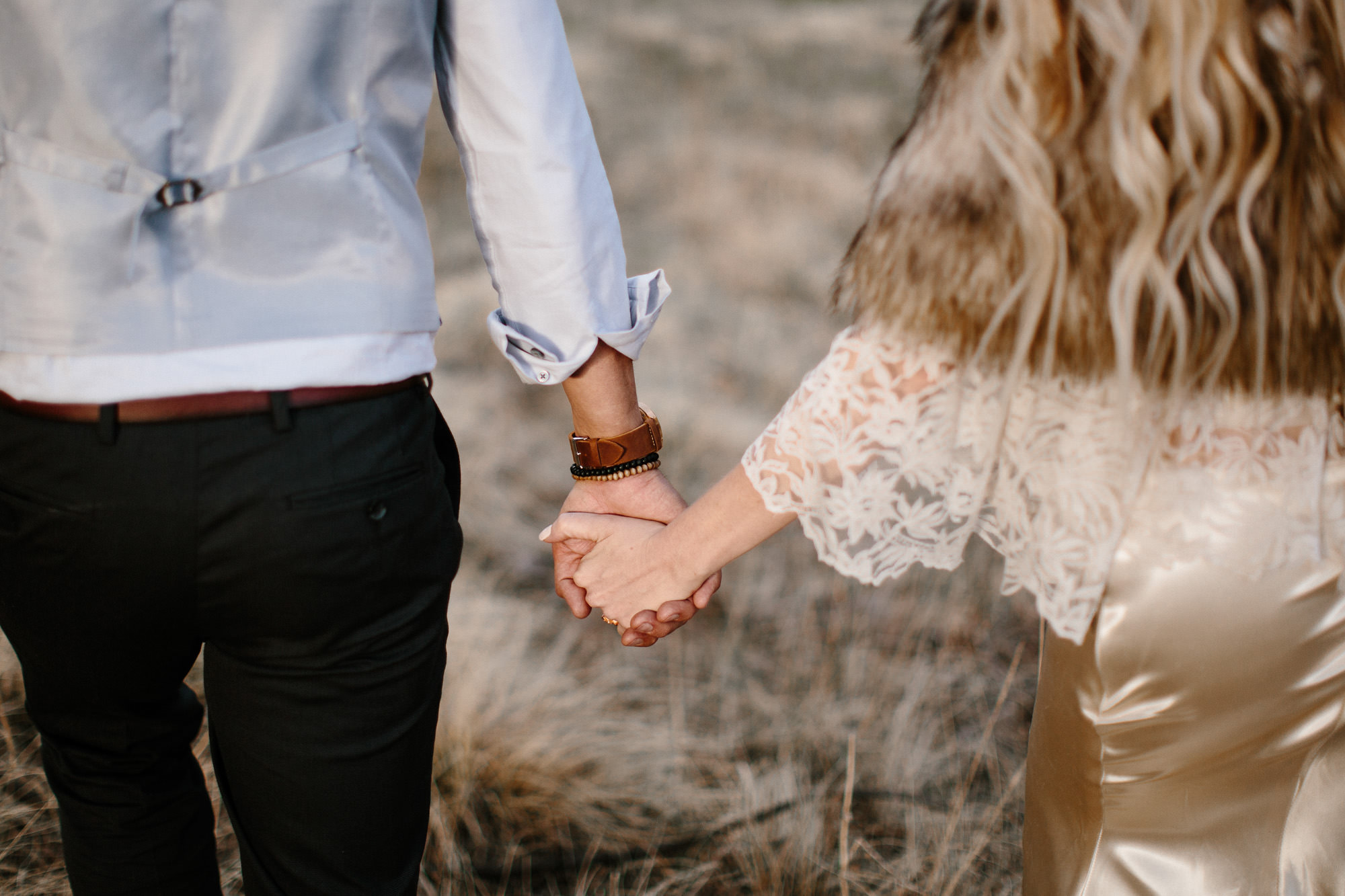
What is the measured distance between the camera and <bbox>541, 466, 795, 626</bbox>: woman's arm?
1.12 metres

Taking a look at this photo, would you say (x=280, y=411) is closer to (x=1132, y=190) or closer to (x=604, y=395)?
(x=604, y=395)

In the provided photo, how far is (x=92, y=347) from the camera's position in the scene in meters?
0.81

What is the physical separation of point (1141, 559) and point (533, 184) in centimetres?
74

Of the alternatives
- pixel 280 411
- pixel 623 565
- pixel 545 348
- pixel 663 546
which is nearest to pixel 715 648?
pixel 623 565

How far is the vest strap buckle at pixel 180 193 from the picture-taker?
800 millimetres

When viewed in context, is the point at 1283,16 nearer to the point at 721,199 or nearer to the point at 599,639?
the point at 599,639

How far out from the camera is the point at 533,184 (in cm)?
107

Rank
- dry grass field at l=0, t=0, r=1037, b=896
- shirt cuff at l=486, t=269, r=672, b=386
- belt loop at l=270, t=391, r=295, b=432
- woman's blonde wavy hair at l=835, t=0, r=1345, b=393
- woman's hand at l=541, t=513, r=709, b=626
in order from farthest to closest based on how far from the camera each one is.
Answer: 1. dry grass field at l=0, t=0, r=1037, b=896
2. woman's hand at l=541, t=513, r=709, b=626
3. shirt cuff at l=486, t=269, r=672, b=386
4. belt loop at l=270, t=391, r=295, b=432
5. woman's blonde wavy hair at l=835, t=0, r=1345, b=393

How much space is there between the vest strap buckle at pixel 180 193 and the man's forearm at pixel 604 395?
51cm

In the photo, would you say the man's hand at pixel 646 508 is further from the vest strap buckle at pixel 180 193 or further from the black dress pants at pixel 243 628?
the vest strap buckle at pixel 180 193

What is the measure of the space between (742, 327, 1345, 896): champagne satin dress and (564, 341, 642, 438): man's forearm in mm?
287

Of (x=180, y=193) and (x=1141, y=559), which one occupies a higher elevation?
(x=180, y=193)

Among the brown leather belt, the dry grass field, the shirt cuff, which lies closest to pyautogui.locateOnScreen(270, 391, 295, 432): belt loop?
the brown leather belt

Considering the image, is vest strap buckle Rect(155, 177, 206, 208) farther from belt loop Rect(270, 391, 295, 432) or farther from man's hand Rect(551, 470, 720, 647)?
man's hand Rect(551, 470, 720, 647)
